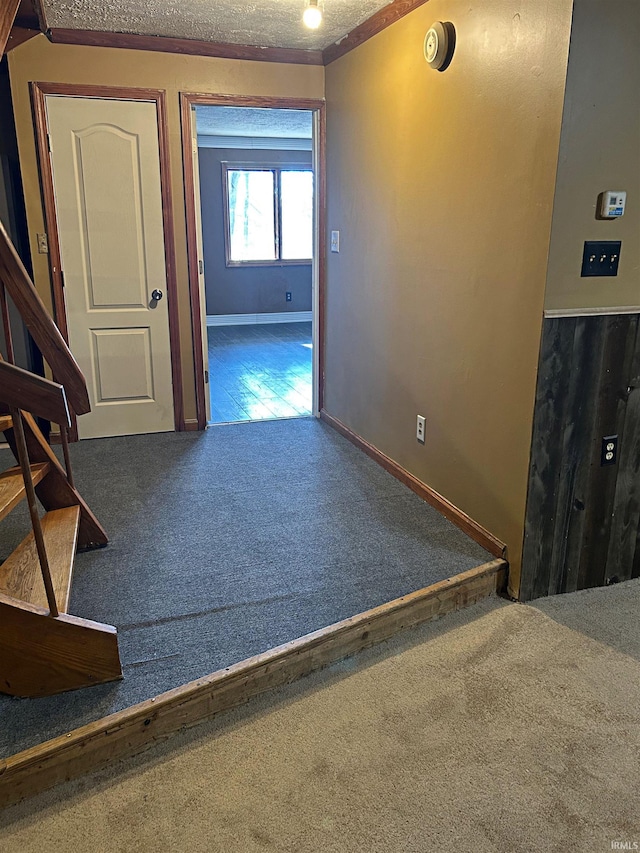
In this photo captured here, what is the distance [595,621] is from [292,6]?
9.92 feet

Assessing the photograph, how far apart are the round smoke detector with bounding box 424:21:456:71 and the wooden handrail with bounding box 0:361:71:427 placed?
6.84 ft

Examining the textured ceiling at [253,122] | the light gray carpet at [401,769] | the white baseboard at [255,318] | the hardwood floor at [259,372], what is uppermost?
the textured ceiling at [253,122]

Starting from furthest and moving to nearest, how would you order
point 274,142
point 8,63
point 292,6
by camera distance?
point 274,142 < point 8,63 < point 292,6

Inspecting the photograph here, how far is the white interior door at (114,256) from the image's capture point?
149 inches

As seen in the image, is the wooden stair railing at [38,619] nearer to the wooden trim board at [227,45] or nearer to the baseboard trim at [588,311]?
the baseboard trim at [588,311]

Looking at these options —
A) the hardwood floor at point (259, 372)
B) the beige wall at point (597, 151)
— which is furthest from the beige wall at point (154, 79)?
the beige wall at point (597, 151)

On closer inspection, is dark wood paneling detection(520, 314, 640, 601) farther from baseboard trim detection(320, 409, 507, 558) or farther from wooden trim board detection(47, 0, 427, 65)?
wooden trim board detection(47, 0, 427, 65)

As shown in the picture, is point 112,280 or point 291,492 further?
point 112,280

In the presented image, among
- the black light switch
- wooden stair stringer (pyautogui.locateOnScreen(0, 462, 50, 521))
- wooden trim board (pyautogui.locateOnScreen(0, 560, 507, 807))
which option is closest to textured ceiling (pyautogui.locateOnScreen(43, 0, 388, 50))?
the black light switch

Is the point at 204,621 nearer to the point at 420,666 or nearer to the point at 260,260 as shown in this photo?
the point at 420,666

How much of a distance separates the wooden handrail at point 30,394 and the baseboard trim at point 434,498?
172cm

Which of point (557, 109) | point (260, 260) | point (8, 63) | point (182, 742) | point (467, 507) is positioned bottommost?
point (182, 742)

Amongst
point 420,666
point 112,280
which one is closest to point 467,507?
point 420,666

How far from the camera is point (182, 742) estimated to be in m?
1.85
